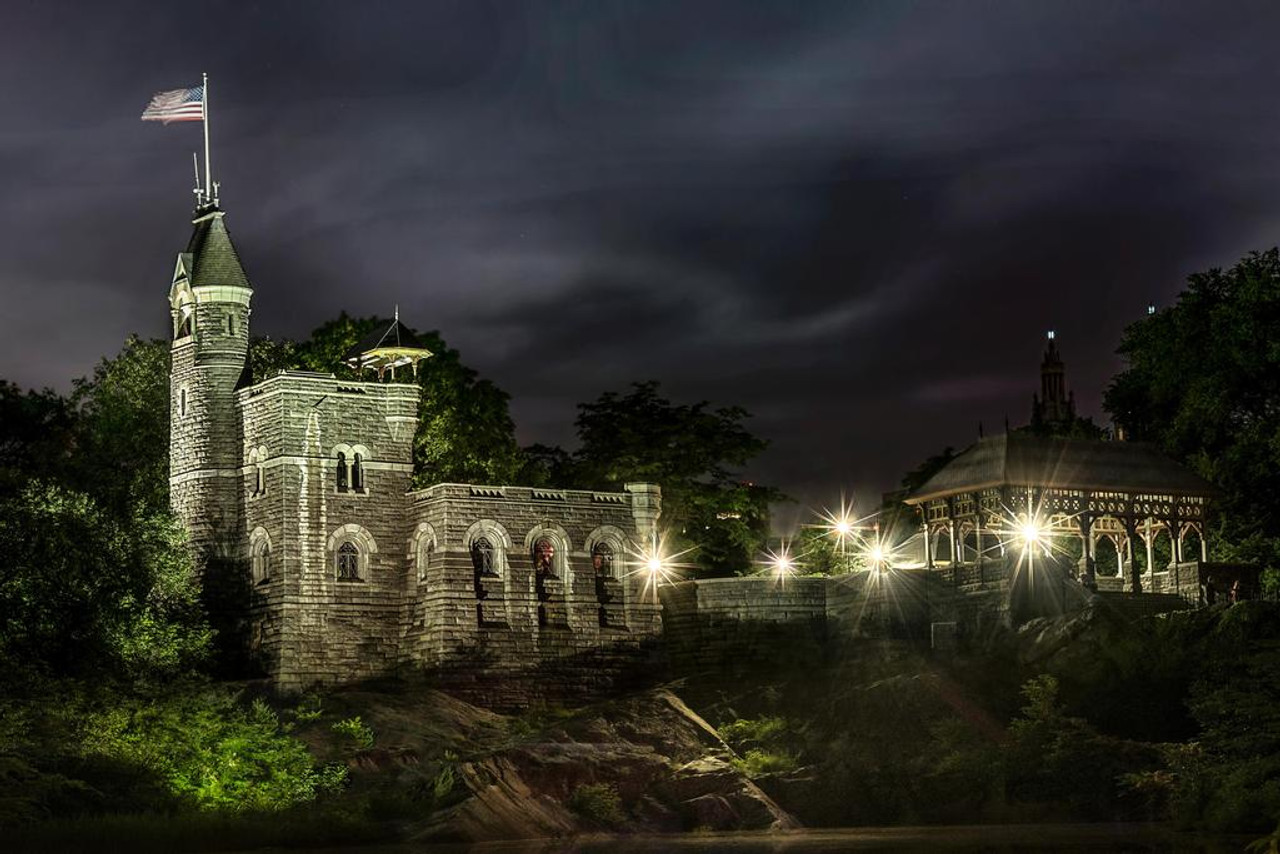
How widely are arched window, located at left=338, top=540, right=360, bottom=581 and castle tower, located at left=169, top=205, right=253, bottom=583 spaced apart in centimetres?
331

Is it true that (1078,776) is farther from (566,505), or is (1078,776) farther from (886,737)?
(566,505)

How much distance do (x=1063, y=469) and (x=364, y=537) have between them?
19.8 metres

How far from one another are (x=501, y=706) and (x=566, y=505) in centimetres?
659

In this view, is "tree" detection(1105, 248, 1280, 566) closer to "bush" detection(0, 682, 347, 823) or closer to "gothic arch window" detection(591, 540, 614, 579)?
"gothic arch window" detection(591, 540, 614, 579)

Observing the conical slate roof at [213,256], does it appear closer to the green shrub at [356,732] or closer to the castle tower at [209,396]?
the castle tower at [209,396]

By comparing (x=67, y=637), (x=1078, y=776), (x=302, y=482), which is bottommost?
(x=1078, y=776)

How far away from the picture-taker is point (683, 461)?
268 feet

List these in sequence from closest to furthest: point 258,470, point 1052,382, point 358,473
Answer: point 358,473, point 258,470, point 1052,382

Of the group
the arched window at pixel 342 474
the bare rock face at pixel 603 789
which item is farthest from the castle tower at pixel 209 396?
the bare rock face at pixel 603 789

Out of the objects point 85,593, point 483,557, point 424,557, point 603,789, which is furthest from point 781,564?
point 85,593

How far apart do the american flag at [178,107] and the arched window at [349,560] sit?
13.8 metres

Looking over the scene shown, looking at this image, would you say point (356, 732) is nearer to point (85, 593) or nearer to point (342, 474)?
point (85, 593)

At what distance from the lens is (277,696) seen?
217 feet

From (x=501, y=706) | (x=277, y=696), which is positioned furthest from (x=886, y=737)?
(x=277, y=696)
